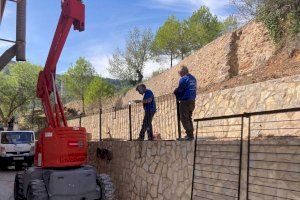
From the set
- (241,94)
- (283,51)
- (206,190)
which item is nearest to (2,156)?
(241,94)

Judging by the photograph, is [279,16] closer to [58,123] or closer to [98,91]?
[58,123]

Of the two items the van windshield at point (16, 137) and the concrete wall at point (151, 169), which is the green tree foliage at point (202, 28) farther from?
the concrete wall at point (151, 169)

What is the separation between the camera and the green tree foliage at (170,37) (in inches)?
1746

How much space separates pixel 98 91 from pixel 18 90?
373 inches

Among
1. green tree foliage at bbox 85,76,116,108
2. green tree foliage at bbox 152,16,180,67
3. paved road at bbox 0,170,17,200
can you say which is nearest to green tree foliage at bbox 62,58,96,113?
green tree foliage at bbox 85,76,116,108

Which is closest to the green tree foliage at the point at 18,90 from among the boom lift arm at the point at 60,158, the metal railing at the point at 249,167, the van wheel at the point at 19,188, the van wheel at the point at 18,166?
the van wheel at the point at 18,166

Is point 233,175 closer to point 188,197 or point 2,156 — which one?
point 188,197

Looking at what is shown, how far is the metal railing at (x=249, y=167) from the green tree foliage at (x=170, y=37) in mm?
37312

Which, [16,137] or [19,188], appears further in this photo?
[16,137]

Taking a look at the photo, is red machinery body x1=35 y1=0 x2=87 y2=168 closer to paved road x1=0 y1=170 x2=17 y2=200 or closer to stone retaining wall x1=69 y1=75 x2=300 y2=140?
paved road x1=0 y1=170 x2=17 y2=200

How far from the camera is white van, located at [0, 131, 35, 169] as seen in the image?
65.0 feet

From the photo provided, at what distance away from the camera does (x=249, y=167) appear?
6.06 m

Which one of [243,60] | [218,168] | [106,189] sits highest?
[243,60]

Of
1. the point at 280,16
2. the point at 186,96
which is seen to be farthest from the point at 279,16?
the point at 186,96
